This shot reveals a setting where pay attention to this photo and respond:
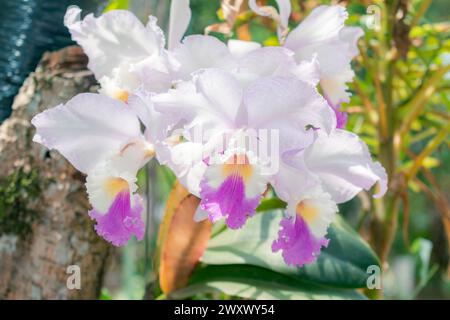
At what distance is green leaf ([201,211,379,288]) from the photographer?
772 mm

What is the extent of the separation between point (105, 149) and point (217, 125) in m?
0.12

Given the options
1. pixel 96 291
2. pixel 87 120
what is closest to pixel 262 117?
pixel 87 120

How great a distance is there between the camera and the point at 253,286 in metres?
0.80

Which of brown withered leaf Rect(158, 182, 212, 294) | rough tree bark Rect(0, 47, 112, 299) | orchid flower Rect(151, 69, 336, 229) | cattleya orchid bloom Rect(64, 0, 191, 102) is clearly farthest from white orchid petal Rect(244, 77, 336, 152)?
rough tree bark Rect(0, 47, 112, 299)

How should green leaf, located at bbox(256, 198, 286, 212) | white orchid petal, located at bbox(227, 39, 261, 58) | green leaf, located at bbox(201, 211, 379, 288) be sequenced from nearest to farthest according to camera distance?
white orchid petal, located at bbox(227, 39, 261, 58) < green leaf, located at bbox(201, 211, 379, 288) < green leaf, located at bbox(256, 198, 286, 212)

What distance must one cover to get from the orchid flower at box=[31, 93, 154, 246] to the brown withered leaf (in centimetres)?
19

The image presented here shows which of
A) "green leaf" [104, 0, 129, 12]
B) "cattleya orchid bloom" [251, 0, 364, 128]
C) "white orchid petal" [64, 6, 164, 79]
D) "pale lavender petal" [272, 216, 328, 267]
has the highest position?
"cattleya orchid bloom" [251, 0, 364, 128]

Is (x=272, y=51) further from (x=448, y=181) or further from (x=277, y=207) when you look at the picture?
(x=448, y=181)

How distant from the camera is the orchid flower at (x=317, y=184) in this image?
1.90 ft

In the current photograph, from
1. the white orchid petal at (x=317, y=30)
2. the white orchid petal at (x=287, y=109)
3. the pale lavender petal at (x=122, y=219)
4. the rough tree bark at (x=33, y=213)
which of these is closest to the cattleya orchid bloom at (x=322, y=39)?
the white orchid petal at (x=317, y=30)

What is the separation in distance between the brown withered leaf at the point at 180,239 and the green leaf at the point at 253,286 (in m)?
0.02

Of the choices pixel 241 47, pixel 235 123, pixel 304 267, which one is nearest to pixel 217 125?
pixel 235 123

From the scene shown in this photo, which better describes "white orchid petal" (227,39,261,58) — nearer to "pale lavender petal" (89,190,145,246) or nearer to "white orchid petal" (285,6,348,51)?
"white orchid petal" (285,6,348,51)

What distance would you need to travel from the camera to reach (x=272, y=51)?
22.3 inches
